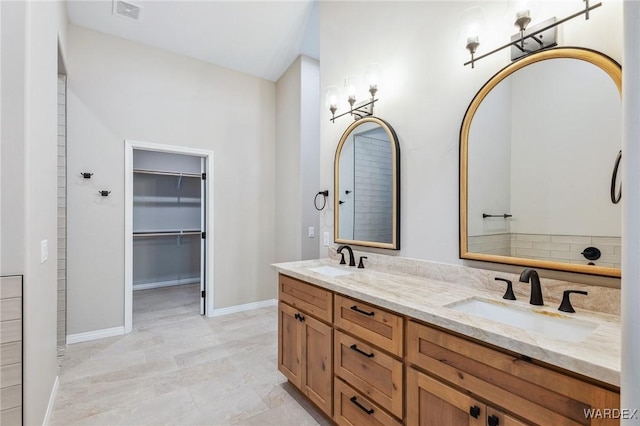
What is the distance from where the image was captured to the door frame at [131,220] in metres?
3.38

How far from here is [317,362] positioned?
1.92 m

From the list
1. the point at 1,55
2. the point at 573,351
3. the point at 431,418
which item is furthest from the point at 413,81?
the point at 1,55

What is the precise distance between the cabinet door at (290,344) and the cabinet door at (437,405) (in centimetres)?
95

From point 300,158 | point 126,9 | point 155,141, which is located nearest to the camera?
point 126,9

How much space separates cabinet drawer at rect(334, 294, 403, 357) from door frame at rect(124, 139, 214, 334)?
267cm

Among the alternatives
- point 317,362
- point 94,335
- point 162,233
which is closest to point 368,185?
point 317,362

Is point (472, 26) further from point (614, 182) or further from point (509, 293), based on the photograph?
point (509, 293)

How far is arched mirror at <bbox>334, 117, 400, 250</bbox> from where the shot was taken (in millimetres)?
2180

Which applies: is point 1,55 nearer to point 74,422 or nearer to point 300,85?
point 74,422

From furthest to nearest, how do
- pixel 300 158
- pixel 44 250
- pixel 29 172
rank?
pixel 300 158, pixel 44 250, pixel 29 172

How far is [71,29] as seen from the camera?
312 cm

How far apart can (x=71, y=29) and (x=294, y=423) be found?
4314 mm

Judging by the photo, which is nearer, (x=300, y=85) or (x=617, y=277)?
(x=617, y=277)

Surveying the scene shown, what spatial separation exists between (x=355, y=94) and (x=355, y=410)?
7.49 ft
